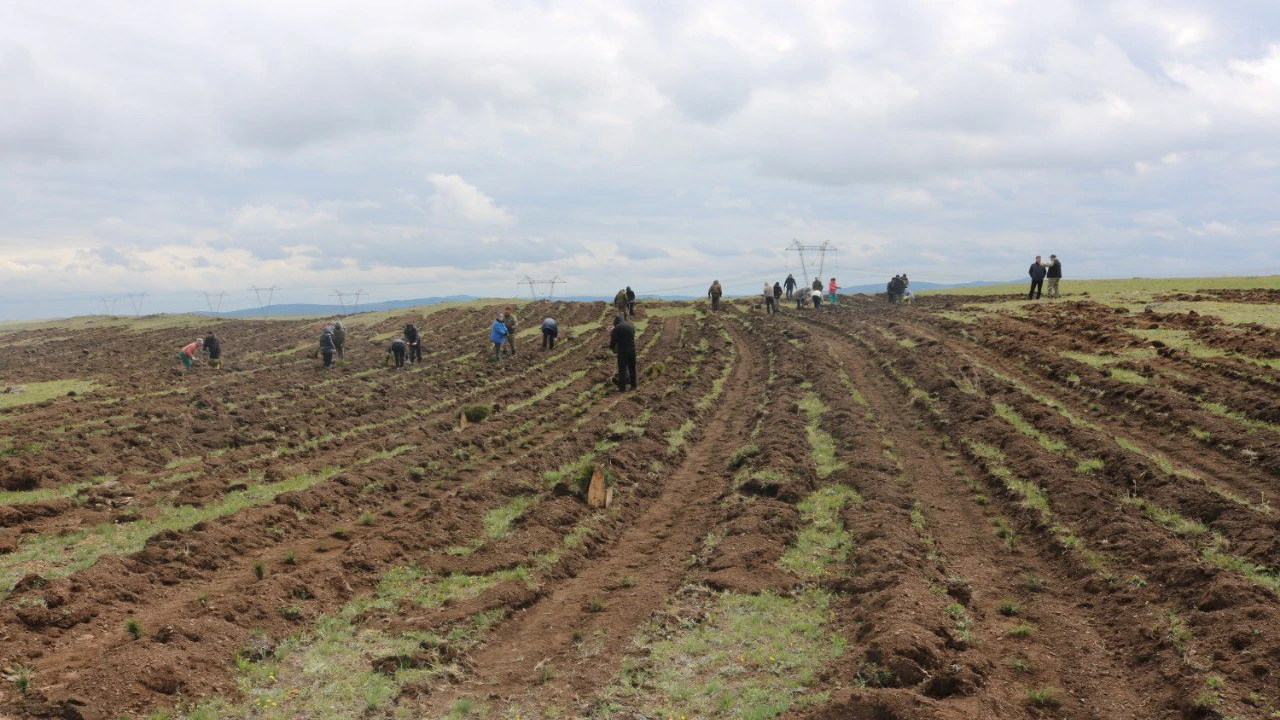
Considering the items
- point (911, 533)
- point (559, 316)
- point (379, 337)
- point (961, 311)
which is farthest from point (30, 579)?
point (559, 316)

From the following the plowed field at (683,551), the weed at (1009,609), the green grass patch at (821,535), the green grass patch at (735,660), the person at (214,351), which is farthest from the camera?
the person at (214,351)

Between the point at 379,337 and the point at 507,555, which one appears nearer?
the point at 507,555

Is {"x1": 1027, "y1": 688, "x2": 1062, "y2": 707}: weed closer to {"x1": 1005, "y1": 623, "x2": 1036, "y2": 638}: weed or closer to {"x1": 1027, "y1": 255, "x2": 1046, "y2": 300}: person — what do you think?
{"x1": 1005, "y1": 623, "x2": 1036, "y2": 638}: weed

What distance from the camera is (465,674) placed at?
7.36 meters

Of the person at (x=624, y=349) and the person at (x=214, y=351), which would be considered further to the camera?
the person at (x=214, y=351)

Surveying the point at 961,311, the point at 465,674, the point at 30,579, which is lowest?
the point at 465,674

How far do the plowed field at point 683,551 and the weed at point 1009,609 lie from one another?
16cm

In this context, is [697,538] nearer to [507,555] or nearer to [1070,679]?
[507,555]

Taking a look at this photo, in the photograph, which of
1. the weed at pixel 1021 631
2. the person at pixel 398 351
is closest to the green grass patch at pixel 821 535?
the weed at pixel 1021 631

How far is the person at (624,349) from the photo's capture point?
2256 cm

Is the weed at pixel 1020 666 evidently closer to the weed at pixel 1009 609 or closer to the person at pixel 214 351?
the weed at pixel 1009 609

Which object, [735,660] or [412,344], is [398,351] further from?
[735,660]

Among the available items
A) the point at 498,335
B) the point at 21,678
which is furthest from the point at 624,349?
the point at 21,678

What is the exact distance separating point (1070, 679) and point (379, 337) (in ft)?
153
